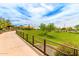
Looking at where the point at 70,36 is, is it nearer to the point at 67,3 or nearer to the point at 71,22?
the point at 71,22

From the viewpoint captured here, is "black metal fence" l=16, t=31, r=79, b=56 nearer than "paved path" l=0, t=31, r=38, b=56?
Yes

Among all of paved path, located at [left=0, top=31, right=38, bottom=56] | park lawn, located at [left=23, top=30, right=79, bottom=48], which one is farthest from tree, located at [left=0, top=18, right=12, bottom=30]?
park lawn, located at [left=23, top=30, right=79, bottom=48]

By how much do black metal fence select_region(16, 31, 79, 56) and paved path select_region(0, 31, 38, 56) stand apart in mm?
101

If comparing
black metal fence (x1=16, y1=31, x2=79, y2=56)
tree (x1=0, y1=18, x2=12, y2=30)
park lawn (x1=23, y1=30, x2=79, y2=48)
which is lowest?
black metal fence (x1=16, y1=31, x2=79, y2=56)

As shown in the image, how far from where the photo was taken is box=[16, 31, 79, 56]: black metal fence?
3.43 metres

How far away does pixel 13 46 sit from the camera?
3682 millimetres

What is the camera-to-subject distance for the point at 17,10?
12.0ft

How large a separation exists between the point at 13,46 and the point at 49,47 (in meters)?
0.51

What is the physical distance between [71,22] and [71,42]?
0.95 feet

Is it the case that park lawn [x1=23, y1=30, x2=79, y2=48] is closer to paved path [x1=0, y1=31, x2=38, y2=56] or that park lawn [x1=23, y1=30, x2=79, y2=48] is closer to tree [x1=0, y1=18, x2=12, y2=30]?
paved path [x1=0, y1=31, x2=38, y2=56]

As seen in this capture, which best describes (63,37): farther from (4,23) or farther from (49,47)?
(4,23)

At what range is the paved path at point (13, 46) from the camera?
3562 mm

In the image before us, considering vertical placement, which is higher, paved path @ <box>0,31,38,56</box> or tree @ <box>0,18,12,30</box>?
tree @ <box>0,18,12,30</box>

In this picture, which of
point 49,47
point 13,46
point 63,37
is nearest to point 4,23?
point 13,46
